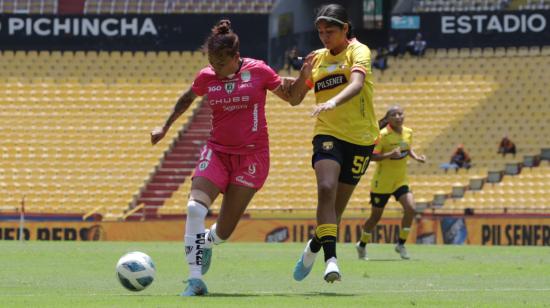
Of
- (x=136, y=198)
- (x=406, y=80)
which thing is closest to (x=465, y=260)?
(x=136, y=198)

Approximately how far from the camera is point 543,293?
10906 millimetres

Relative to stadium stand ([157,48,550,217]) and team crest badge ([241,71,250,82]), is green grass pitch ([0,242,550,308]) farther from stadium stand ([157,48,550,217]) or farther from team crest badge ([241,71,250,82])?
stadium stand ([157,48,550,217])

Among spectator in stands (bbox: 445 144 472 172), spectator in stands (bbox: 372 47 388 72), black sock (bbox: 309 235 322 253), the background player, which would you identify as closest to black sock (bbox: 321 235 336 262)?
black sock (bbox: 309 235 322 253)

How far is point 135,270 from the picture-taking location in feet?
33.5

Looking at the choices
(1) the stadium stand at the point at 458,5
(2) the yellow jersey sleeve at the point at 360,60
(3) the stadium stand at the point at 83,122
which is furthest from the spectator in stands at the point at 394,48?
(2) the yellow jersey sleeve at the point at 360,60

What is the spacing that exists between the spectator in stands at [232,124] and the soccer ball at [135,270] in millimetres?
556

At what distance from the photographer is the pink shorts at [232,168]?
1064 cm

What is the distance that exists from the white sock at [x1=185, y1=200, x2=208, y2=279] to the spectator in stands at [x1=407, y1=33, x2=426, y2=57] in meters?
29.7

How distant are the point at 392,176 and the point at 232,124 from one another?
9043 mm

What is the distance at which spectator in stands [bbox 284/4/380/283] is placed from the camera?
10.9 meters

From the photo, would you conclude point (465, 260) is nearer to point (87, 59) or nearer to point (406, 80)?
point (406, 80)

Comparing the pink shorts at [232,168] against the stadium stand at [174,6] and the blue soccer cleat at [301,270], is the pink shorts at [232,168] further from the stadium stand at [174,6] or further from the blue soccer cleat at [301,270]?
the stadium stand at [174,6]

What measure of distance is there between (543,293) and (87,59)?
31.8 m

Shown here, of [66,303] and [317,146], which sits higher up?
[317,146]
